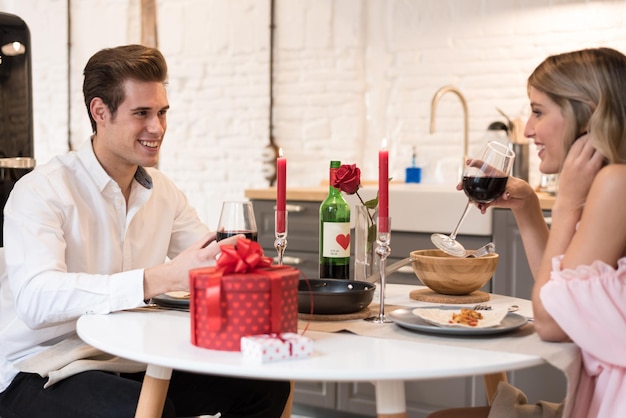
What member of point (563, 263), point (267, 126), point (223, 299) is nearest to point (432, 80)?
point (267, 126)

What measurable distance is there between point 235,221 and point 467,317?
54cm

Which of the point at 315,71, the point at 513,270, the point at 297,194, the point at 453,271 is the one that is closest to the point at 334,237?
the point at 453,271

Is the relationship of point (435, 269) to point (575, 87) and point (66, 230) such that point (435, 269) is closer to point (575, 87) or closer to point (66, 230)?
point (575, 87)

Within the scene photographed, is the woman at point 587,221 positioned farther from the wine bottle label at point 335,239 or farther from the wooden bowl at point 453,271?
the wine bottle label at point 335,239

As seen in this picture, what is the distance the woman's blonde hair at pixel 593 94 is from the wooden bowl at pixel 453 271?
38 centimetres

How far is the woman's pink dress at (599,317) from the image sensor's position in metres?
1.59

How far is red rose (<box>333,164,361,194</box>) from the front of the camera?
2.10 metres

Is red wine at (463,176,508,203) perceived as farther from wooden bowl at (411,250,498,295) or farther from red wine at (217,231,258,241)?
red wine at (217,231,258,241)

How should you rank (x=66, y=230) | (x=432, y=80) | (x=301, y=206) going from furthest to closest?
(x=432, y=80), (x=301, y=206), (x=66, y=230)

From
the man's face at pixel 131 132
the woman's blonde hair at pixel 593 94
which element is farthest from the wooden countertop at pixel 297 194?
the woman's blonde hair at pixel 593 94

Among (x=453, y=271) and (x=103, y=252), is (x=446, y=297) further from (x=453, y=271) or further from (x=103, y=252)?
(x=103, y=252)

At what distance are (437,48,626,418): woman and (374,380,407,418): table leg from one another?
0.32m

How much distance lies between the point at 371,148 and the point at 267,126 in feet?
2.14

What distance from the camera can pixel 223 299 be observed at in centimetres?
→ 150
